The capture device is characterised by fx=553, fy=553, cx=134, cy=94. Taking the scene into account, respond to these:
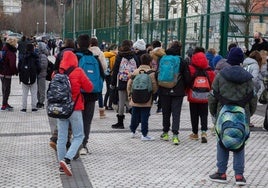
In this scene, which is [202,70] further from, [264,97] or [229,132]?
[229,132]

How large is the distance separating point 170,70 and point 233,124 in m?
2.98

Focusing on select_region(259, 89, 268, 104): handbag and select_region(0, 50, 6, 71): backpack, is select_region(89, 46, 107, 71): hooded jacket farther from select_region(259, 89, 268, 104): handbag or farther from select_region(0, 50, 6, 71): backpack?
select_region(0, 50, 6, 71): backpack

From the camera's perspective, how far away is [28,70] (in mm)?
13852

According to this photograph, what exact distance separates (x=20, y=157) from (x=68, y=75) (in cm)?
202

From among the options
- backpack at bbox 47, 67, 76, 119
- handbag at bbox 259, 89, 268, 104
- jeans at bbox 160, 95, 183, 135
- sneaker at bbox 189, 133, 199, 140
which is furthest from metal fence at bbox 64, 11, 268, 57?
backpack at bbox 47, 67, 76, 119

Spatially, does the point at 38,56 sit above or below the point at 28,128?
above

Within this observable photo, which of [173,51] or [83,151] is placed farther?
[173,51]

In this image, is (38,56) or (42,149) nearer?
(42,149)

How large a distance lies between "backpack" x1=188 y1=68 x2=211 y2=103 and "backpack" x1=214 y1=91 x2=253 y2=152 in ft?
9.21

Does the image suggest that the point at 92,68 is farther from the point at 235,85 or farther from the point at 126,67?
the point at 126,67

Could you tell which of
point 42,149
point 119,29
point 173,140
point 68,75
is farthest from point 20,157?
point 119,29

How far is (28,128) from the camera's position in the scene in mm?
11648

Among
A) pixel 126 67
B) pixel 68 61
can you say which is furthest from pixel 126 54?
pixel 68 61

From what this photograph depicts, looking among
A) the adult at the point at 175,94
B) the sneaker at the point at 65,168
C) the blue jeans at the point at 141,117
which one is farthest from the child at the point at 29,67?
the sneaker at the point at 65,168
